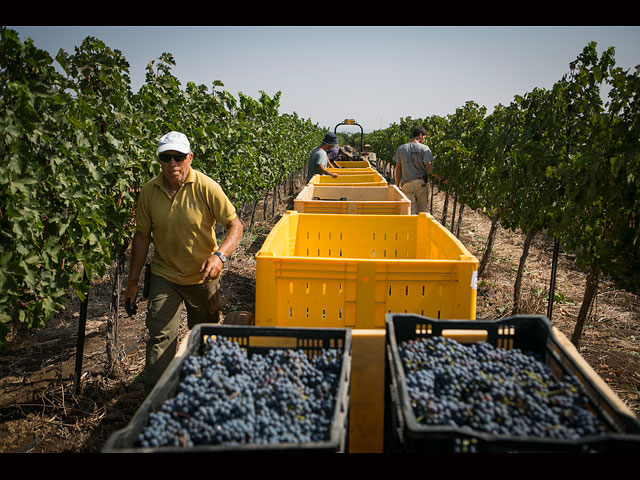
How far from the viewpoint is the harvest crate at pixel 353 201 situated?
5109mm

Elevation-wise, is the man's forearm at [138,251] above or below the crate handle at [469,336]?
above

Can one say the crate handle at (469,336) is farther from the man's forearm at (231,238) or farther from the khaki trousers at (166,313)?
the khaki trousers at (166,313)

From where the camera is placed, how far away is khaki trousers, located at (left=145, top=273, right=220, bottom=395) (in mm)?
3277

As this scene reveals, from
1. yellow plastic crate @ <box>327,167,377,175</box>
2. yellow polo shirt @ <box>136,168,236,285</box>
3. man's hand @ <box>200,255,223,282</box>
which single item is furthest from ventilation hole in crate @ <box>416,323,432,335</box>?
yellow plastic crate @ <box>327,167,377,175</box>

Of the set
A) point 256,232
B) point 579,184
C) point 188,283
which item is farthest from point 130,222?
point 256,232

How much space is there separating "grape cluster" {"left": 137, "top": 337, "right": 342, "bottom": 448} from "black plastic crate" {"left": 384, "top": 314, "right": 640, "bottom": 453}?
0.82 ft

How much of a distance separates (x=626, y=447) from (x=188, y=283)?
Result: 9.48 ft

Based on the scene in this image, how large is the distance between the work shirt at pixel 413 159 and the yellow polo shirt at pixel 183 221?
585 cm

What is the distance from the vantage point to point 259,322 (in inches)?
110

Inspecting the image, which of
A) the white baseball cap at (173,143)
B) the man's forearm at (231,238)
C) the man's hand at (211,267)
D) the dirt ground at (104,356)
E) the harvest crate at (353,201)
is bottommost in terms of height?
the dirt ground at (104,356)

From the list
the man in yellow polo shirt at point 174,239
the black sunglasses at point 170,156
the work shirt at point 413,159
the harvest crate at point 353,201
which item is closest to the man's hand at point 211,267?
the man in yellow polo shirt at point 174,239

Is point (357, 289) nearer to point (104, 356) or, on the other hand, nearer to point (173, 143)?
point (173, 143)

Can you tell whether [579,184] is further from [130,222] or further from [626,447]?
[130,222]

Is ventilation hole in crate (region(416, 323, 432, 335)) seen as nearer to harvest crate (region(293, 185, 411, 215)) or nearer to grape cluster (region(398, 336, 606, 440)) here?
grape cluster (region(398, 336, 606, 440))
